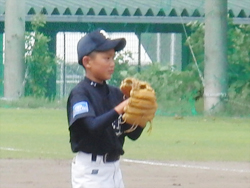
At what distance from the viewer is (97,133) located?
4457mm

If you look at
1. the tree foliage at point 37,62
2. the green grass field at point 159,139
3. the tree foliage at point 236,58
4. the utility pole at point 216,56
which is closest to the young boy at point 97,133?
the green grass field at point 159,139

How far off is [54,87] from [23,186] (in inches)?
462

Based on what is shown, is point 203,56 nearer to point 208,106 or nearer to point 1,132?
point 208,106

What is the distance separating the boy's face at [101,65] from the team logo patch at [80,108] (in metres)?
0.19

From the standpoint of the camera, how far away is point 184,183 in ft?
26.8

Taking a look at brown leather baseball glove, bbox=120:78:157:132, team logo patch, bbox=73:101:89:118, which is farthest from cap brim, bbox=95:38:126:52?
team logo patch, bbox=73:101:89:118

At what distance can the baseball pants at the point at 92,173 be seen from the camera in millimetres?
4516

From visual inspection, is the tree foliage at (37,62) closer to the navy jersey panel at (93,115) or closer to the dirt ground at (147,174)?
the dirt ground at (147,174)

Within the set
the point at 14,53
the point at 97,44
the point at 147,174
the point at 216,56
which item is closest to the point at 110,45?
the point at 97,44

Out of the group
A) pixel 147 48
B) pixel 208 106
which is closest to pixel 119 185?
pixel 208 106

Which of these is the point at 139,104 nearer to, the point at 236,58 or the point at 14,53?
the point at 236,58

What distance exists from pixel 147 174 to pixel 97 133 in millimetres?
4356

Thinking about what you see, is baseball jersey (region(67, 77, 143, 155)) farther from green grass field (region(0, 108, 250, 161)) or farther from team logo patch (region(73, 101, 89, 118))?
green grass field (region(0, 108, 250, 161))

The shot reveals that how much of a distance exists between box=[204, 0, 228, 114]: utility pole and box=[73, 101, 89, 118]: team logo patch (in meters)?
12.1
